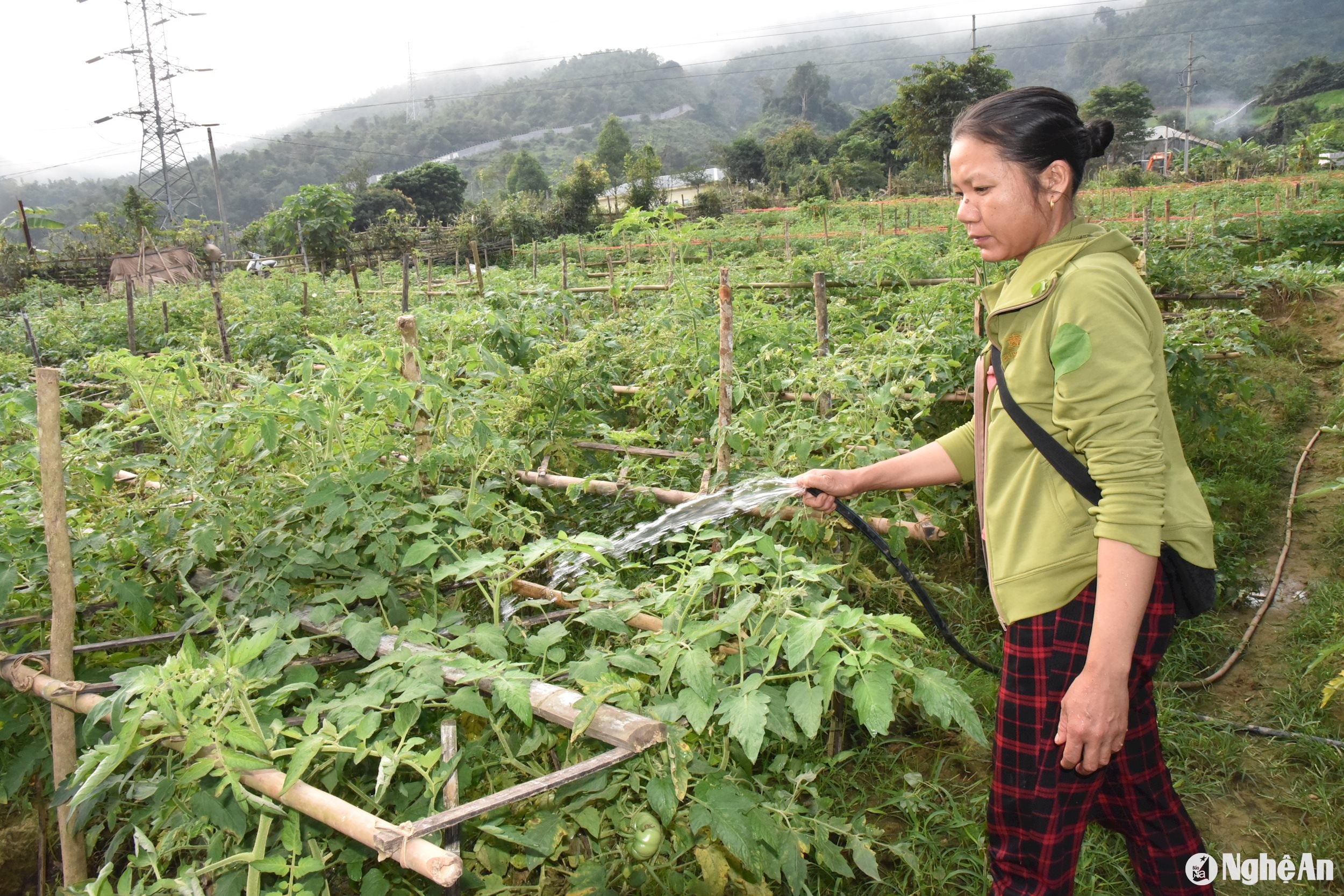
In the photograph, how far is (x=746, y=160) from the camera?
49.3 meters

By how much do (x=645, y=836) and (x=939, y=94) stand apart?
31.8 meters

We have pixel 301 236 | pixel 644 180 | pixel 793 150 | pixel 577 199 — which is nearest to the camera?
A: pixel 301 236

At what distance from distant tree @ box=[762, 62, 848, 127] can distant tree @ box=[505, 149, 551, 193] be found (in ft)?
134

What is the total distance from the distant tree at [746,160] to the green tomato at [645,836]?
165 feet

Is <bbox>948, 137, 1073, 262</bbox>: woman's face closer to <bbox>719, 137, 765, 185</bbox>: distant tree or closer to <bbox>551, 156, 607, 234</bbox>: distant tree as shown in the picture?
<bbox>551, 156, 607, 234</bbox>: distant tree

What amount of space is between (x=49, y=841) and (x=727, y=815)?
2409 mm

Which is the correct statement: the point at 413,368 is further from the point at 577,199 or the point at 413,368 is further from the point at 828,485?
the point at 577,199

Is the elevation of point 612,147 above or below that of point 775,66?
below

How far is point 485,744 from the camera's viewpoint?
211 centimetres

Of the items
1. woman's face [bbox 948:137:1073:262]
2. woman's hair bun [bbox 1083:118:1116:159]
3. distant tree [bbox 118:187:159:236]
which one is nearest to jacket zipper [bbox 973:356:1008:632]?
woman's face [bbox 948:137:1073:262]

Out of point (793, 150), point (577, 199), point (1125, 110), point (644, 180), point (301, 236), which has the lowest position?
point (301, 236)

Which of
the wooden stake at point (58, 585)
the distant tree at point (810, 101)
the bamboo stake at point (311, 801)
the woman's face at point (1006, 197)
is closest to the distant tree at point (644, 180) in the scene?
the wooden stake at point (58, 585)

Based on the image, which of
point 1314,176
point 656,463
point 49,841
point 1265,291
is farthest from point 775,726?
point 1314,176

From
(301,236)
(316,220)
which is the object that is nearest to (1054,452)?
(301,236)
